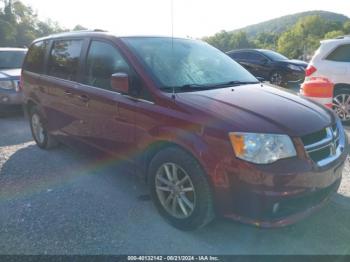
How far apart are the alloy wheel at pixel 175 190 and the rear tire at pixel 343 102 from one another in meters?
5.00

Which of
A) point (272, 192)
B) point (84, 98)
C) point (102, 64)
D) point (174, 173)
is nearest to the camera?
point (272, 192)

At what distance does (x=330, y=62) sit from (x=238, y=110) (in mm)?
4900

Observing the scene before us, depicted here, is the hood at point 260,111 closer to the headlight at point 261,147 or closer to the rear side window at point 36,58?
the headlight at point 261,147

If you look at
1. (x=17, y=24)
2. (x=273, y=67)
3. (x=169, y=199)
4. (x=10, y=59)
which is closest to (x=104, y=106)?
(x=169, y=199)

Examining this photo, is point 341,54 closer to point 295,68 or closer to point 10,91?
point 295,68

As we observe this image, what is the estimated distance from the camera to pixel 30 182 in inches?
162

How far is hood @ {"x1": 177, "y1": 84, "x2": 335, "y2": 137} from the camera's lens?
2.53 metres

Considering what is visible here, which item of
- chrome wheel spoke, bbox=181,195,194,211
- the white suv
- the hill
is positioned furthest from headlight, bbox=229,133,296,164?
the hill

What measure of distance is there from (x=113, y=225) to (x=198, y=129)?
128cm

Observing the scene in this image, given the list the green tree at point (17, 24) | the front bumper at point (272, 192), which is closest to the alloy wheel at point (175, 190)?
the front bumper at point (272, 192)

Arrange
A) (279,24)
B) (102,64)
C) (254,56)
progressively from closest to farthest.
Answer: (102,64) → (254,56) → (279,24)

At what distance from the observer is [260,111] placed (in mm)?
2715

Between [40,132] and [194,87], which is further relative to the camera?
[40,132]

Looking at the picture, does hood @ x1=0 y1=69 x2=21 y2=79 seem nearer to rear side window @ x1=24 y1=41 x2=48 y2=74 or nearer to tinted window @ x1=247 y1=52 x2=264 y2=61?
rear side window @ x1=24 y1=41 x2=48 y2=74
